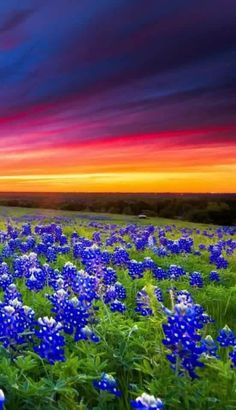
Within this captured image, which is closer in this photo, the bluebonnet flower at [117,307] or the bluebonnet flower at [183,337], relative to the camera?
the bluebonnet flower at [183,337]

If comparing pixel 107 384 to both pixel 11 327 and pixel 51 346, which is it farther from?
pixel 11 327

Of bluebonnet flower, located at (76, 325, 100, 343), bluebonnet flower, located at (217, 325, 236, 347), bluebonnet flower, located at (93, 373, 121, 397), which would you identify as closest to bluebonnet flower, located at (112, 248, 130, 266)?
bluebonnet flower, located at (76, 325, 100, 343)

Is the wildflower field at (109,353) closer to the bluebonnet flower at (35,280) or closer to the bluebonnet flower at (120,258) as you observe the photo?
the bluebonnet flower at (35,280)

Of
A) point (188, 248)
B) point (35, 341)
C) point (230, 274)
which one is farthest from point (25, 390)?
point (188, 248)

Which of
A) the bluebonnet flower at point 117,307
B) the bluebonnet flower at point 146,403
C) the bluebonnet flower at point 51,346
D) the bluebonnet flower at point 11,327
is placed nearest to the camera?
the bluebonnet flower at point 146,403

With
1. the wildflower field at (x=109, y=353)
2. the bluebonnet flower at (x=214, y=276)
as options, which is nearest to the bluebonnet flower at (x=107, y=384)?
the wildflower field at (x=109, y=353)

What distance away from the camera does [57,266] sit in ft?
30.1

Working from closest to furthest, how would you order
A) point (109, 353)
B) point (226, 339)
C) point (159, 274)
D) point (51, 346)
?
point (51, 346)
point (226, 339)
point (109, 353)
point (159, 274)

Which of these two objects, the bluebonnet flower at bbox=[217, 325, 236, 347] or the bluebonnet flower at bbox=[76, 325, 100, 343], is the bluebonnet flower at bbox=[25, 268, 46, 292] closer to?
the bluebonnet flower at bbox=[76, 325, 100, 343]

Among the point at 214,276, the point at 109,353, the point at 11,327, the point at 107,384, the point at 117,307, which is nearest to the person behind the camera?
the point at 107,384

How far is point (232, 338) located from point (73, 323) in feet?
3.99

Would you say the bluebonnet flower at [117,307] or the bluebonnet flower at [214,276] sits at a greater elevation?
the bluebonnet flower at [117,307]

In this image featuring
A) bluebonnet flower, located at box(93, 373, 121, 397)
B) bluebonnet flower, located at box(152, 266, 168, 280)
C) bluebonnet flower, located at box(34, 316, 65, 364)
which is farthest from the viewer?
bluebonnet flower, located at box(152, 266, 168, 280)

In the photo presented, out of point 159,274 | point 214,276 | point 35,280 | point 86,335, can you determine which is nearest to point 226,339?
point 86,335
